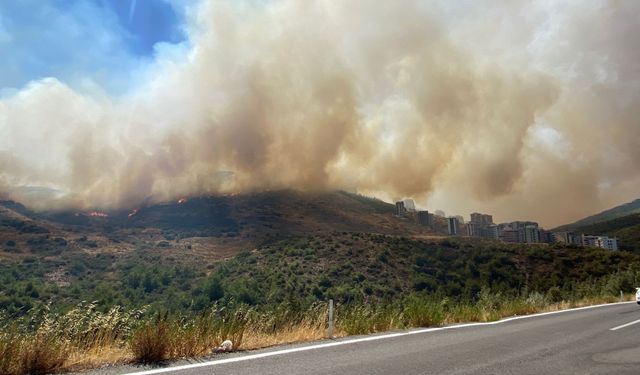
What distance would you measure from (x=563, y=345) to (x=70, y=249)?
125926 millimetres

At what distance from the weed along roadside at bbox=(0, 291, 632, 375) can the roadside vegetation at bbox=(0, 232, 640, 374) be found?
21mm

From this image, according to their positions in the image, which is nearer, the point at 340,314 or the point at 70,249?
the point at 340,314

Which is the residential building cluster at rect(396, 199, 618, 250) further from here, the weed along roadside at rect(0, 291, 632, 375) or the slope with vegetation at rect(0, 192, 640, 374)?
the weed along roadside at rect(0, 291, 632, 375)

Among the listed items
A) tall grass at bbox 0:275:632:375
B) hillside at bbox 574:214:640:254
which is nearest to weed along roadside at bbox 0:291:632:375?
tall grass at bbox 0:275:632:375

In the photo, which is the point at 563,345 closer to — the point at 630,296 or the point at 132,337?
the point at 132,337

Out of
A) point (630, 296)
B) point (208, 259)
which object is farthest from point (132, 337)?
point (208, 259)

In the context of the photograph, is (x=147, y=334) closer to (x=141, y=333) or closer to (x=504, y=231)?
(x=141, y=333)

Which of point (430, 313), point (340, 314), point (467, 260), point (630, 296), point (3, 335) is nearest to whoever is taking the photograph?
point (3, 335)

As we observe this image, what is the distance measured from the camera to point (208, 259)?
340 feet

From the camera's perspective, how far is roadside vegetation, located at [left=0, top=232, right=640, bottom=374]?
6230mm

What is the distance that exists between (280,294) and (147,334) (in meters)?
53.9

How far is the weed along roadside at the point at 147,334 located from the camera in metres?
5.37

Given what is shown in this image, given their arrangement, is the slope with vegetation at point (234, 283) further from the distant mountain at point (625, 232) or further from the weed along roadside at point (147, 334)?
the distant mountain at point (625, 232)

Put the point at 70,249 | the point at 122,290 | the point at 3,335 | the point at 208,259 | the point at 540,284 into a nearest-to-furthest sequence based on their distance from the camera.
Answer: the point at 3,335
the point at 540,284
the point at 122,290
the point at 208,259
the point at 70,249
